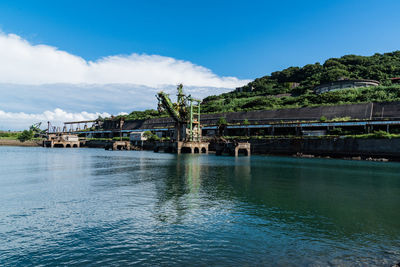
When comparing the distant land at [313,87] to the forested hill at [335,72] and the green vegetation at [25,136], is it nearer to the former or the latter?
the forested hill at [335,72]

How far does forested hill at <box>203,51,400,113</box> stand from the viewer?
87250 millimetres

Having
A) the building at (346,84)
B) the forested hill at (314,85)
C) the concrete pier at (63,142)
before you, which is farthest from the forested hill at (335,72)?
the concrete pier at (63,142)

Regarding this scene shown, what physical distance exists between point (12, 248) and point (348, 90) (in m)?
106

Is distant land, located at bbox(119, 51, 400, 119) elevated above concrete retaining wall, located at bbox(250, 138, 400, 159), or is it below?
above

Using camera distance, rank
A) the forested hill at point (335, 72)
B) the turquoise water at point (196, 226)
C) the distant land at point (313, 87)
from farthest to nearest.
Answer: the forested hill at point (335, 72) → the distant land at point (313, 87) → the turquoise water at point (196, 226)

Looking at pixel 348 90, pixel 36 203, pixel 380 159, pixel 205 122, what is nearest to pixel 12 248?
pixel 36 203

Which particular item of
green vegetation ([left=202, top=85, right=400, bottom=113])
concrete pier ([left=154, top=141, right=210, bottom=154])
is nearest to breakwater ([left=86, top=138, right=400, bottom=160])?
concrete pier ([left=154, top=141, right=210, bottom=154])

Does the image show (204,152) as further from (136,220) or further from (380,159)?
(136,220)

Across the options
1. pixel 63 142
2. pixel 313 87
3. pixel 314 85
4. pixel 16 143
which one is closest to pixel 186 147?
pixel 63 142

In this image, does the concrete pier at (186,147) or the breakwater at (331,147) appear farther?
the concrete pier at (186,147)

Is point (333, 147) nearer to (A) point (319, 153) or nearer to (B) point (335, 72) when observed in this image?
(A) point (319, 153)

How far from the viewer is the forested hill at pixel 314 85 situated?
87.2 metres

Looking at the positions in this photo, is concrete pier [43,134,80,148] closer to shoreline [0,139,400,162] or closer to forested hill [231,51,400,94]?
shoreline [0,139,400,162]

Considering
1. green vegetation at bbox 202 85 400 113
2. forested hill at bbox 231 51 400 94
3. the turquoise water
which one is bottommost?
the turquoise water
